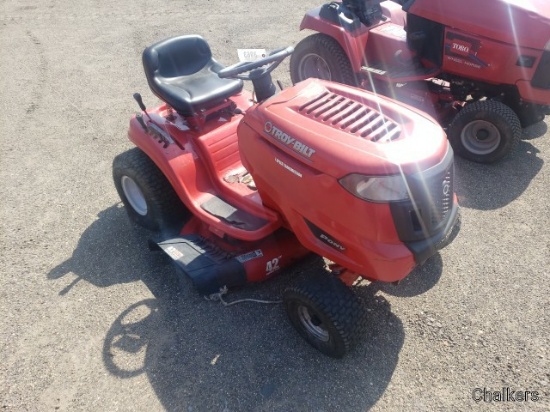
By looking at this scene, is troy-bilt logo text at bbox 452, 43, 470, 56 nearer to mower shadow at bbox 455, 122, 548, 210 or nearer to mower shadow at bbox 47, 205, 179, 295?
mower shadow at bbox 455, 122, 548, 210

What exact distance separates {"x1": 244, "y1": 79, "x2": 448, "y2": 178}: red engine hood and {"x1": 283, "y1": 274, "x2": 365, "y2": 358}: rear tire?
615mm

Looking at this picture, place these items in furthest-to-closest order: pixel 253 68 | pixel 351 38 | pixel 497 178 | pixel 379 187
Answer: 1. pixel 351 38
2. pixel 497 178
3. pixel 253 68
4. pixel 379 187

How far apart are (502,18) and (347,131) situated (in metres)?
2.24

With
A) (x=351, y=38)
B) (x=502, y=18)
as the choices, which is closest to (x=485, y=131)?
(x=502, y=18)

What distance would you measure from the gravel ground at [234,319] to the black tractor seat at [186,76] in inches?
40.6

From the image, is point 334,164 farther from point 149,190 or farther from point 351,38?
point 351,38

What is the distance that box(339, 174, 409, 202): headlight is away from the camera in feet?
6.51

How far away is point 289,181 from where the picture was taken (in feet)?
7.55

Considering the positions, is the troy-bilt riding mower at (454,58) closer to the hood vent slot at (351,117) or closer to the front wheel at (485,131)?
the front wheel at (485,131)

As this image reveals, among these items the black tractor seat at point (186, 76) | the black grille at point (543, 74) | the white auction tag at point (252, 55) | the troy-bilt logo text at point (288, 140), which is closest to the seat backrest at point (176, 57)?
the black tractor seat at point (186, 76)

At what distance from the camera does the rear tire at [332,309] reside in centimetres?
228

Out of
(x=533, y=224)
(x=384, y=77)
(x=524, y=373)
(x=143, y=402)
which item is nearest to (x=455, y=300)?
(x=524, y=373)

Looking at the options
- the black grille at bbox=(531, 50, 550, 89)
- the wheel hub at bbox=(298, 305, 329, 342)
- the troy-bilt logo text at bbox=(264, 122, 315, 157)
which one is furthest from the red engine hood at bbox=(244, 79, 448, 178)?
the black grille at bbox=(531, 50, 550, 89)

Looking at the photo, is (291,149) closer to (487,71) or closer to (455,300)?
(455,300)
